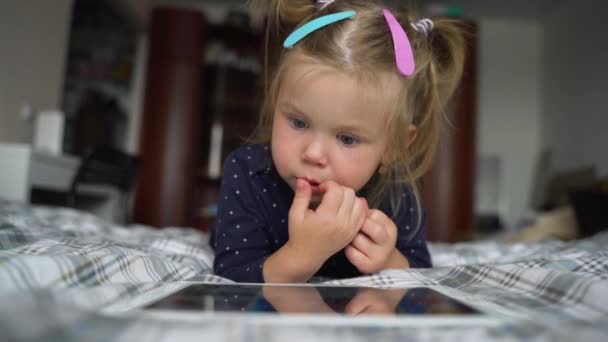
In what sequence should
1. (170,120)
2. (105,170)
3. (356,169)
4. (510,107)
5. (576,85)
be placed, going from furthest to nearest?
1. (510,107)
2. (576,85)
3. (170,120)
4. (105,170)
5. (356,169)

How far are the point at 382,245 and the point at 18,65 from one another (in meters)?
2.66

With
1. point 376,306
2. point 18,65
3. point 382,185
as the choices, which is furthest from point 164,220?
point 376,306

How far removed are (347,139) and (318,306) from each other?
0.35 m

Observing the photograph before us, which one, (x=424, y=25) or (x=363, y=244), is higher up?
(x=424, y=25)

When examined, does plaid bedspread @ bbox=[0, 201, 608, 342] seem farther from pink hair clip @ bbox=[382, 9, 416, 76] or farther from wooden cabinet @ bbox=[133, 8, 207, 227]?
wooden cabinet @ bbox=[133, 8, 207, 227]

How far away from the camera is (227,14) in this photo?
437 centimetres

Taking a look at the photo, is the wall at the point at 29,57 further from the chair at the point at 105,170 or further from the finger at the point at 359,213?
the finger at the point at 359,213


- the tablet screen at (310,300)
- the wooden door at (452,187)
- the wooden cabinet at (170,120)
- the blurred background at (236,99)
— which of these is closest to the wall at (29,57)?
the blurred background at (236,99)

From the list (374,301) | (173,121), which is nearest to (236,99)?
(173,121)

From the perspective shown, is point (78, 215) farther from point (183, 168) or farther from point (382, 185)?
point (183, 168)

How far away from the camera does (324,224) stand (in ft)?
1.94

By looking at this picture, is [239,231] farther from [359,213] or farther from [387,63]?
[387,63]

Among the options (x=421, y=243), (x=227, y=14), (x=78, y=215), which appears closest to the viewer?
(x=421, y=243)

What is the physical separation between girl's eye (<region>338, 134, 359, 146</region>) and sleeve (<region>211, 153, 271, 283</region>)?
198 millimetres
